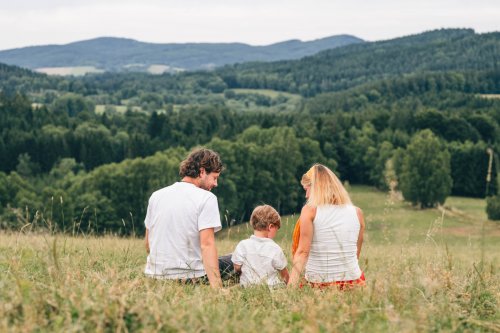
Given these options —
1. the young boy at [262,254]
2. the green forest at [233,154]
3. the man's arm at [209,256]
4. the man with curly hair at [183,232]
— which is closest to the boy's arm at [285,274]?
the young boy at [262,254]

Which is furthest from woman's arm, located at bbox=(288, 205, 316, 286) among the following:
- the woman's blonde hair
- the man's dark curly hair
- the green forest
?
the green forest

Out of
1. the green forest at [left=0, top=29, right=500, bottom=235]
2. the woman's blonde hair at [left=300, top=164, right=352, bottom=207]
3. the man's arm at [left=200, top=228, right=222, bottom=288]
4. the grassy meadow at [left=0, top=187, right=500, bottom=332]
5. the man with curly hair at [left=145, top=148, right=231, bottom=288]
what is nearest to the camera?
the grassy meadow at [left=0, top=187, right=500, bottom=332]

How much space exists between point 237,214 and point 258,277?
59992 millimetres

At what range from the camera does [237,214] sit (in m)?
66.9

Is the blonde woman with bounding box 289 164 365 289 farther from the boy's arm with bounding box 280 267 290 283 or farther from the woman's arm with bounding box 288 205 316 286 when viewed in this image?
the boy's arm with bounding box 280 267 290 283

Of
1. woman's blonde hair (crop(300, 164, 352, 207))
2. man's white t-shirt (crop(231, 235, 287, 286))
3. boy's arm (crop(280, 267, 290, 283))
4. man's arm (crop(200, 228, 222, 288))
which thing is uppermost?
woman's blonde hair (crop(300, 164, 352, 207))

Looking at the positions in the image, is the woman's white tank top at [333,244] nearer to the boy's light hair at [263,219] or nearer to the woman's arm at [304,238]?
the woman's arm at [304,238]

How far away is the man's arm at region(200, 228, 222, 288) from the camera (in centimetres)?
631

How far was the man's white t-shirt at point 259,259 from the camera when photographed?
717 cm

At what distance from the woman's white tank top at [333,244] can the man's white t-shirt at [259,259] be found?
0.45 meters

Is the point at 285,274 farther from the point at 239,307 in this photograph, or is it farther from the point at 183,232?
the point at 239,307

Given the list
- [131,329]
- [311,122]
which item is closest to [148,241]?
[131,329]

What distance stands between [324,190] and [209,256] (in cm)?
137

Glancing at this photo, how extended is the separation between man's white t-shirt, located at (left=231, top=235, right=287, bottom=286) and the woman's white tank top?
0.45m
